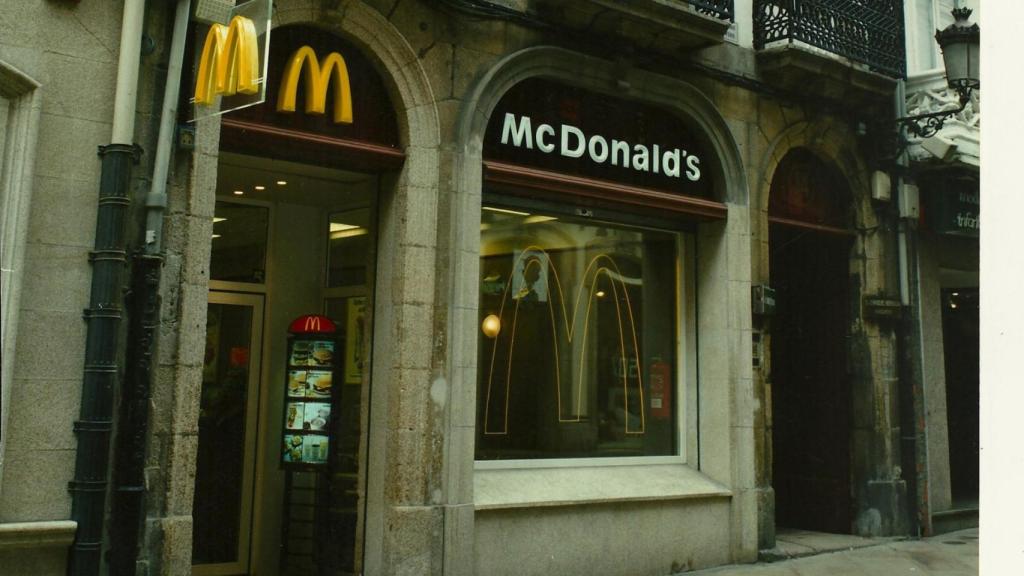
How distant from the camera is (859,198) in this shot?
12.4 meters

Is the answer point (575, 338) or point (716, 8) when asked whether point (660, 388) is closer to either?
point (575, 338)

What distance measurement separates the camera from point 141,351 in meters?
6.50

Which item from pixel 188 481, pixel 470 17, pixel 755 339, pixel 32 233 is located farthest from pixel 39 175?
pixel 755 339

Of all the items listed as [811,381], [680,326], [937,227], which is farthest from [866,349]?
[680,326]

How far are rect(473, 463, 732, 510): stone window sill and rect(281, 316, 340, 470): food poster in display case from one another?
4.76 ft

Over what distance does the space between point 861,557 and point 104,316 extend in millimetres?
8273

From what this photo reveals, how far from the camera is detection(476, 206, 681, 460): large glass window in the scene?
29.9 feet

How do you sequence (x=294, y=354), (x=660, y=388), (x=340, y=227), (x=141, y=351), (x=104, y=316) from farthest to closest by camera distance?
(x=660, y=388)
(x=340, y=227)
(x=294, y=354)
(x=141, y=351)
(x=104, y=316)

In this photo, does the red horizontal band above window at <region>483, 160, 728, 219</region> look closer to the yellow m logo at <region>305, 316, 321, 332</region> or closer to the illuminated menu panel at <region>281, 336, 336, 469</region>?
the yellow m logo at <region>305, 316, 321, 332</region>

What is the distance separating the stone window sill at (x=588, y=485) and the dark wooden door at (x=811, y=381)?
273 centimetres

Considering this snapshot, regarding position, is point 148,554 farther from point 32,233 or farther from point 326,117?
point 326,117

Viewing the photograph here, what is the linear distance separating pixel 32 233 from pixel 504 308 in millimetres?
4320

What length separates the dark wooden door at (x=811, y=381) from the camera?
12.2m

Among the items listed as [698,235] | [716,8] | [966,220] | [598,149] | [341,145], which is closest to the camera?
[341,145]
